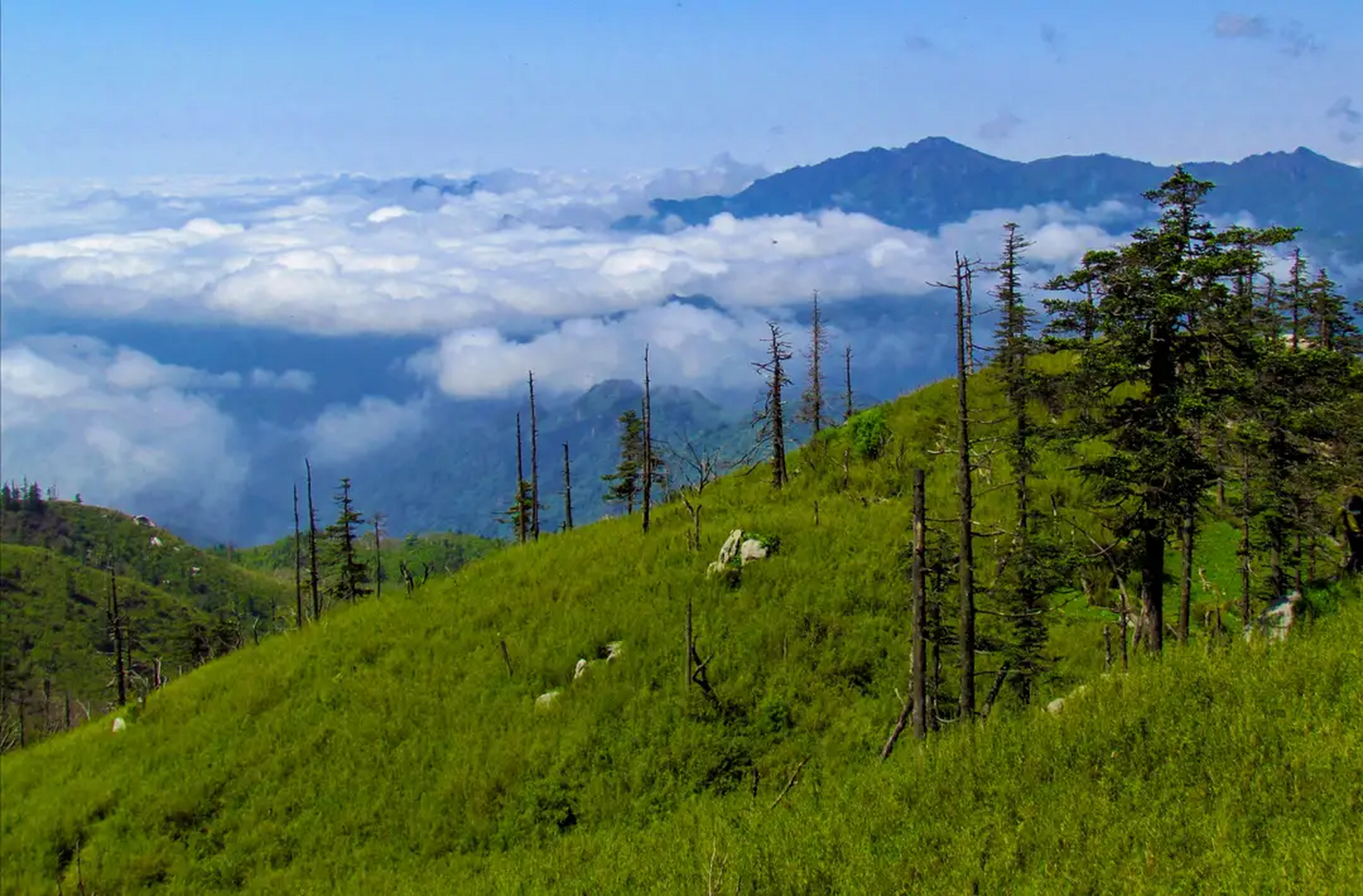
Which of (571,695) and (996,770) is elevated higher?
(996,770)

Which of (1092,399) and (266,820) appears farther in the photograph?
(266,820)

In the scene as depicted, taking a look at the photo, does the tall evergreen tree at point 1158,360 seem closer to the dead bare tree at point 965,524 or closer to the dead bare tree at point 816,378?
the dead bare tree at point 965,524

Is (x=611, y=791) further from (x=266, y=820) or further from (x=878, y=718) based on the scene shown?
(x=266, y=820)

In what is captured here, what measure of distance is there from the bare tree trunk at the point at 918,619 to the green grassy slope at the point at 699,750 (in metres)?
1.97

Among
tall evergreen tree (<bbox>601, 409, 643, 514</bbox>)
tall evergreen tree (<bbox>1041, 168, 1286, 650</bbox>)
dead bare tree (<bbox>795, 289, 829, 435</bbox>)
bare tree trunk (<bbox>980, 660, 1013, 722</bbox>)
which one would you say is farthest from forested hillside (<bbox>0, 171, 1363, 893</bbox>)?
tall evergreen tree (<bbox>601, 409, 643, 514</bbox>)

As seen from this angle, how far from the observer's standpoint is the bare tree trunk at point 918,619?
67.3ft

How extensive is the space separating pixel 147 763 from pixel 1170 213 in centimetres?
4081

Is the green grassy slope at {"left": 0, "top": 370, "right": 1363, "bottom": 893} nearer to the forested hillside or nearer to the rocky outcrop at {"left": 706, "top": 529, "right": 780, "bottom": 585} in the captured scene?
the forested hillside

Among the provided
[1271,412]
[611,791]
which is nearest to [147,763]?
[611,791]

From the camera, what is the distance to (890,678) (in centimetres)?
2938

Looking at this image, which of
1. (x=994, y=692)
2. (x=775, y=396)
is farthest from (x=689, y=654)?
(x=775, y=396)

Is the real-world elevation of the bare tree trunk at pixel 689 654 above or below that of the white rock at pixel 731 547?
below

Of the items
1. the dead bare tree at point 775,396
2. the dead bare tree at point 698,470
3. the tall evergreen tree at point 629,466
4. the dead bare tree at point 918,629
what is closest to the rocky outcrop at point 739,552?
the dead bare tree at point 698,470

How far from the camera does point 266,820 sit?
28812mm
